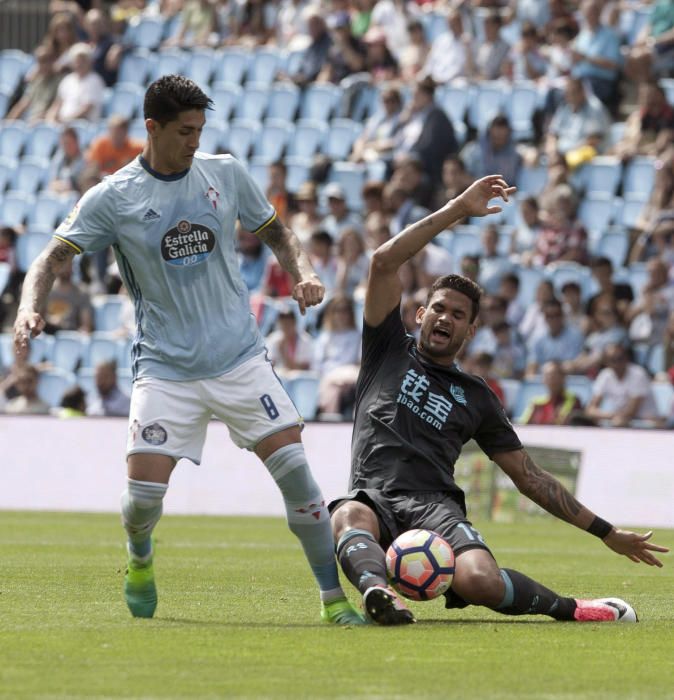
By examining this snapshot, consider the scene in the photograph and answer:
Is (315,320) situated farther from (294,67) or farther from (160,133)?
(160,133)

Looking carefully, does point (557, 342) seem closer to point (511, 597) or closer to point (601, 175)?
point (601, 175)

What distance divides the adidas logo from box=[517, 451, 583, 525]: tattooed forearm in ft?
7.41

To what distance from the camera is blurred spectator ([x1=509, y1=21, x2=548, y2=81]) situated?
21344mm

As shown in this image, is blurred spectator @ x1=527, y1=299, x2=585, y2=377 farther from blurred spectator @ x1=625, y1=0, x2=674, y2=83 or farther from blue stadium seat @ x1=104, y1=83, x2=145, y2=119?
blue stadium seat @ x1=104, y1=83, x2=145, y2=119

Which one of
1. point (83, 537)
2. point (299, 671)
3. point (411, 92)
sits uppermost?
point (411, 92)

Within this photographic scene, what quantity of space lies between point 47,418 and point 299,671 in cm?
1237

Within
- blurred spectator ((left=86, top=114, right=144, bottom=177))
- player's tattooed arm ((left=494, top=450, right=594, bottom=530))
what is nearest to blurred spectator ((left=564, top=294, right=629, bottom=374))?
blurred spectator ((left=86, top=114, right=144, bottom=177))

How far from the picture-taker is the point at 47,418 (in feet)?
58.7

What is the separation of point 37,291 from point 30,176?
18.2 m

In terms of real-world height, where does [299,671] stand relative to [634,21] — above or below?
below

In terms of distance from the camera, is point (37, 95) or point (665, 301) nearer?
point (665, 301)

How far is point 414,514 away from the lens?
7969mm

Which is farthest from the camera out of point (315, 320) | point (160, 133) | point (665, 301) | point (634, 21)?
point (634, 21)

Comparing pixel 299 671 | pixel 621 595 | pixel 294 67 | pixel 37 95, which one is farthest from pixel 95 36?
pixel 299 671
